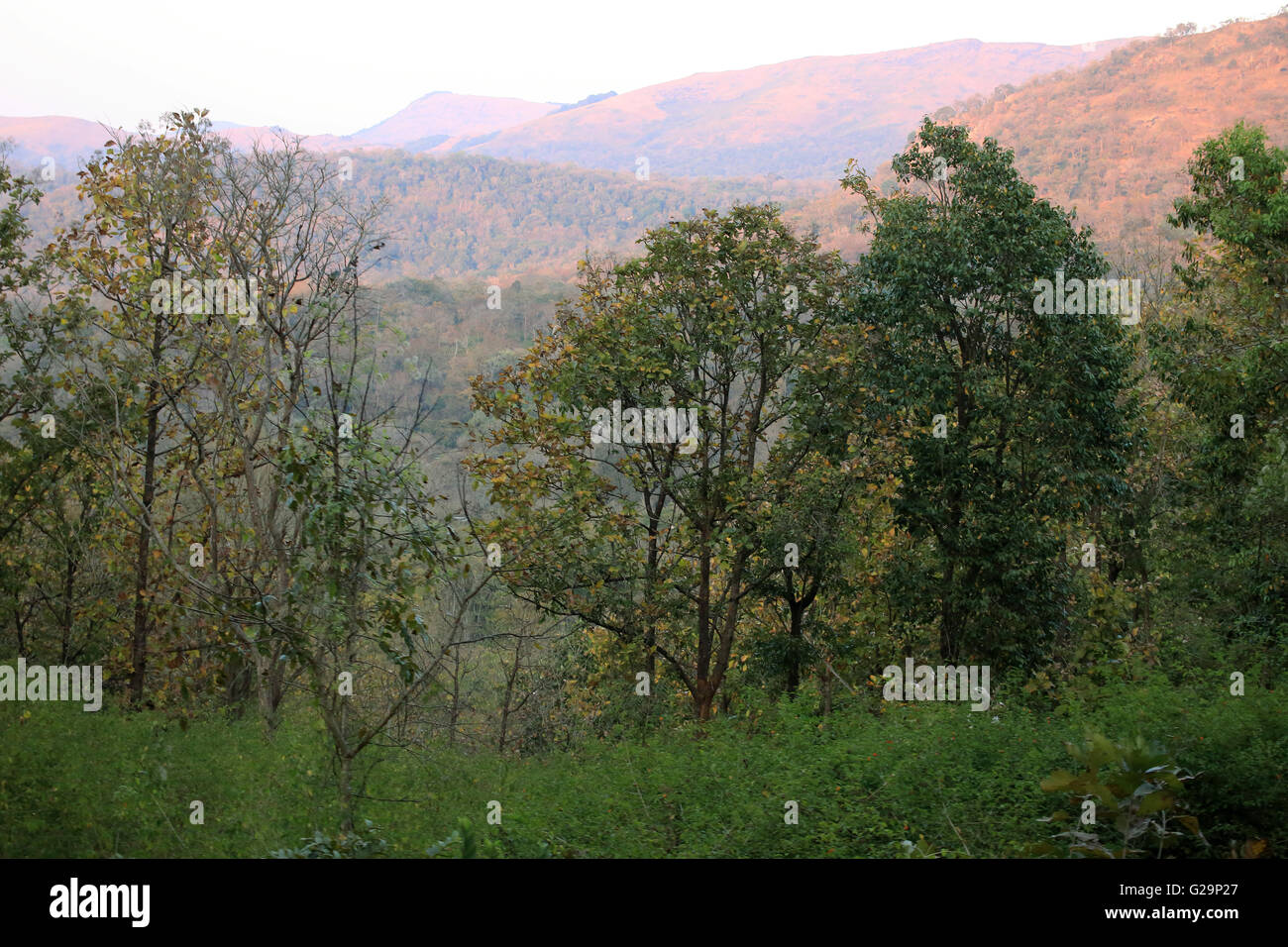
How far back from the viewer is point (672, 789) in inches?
310

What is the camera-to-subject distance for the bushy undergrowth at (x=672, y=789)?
6.31 m

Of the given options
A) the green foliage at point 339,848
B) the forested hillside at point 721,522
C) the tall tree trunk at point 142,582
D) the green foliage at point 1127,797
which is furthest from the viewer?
the tall tree trunk at point 142,582

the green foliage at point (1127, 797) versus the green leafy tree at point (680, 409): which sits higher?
the green leafy tree at point (680, 409)

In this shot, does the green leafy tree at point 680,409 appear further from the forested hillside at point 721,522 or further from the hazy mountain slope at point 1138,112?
the hazy mountain slope at point 1138,112

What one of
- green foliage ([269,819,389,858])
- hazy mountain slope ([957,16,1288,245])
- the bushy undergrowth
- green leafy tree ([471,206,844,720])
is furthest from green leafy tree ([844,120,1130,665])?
hazy mountain slope ([957,16,1288,245])

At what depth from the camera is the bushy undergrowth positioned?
6312mm

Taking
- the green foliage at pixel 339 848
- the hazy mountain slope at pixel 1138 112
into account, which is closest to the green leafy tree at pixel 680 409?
the green foliage at pixel 339 848

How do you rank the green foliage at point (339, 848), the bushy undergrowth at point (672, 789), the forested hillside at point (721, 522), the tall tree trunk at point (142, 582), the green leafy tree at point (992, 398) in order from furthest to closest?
the green leafy tree at point (992, 398)
the tall tree trunk at point (142, 582)
the forested hillside at point (721, 522)
the bushy undergrowth at point (672, 789)
the green foliage at point (339, 848)

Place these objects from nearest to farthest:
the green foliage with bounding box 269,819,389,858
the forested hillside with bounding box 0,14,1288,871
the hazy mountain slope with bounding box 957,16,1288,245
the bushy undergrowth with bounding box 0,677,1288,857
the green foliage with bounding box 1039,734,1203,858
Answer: the green foliage with bounding box 269,819,389,858 < the green foliage with bounding box 1039,734,1203,858 < the bushy undergrowth with bounding box 0,677,1288,857 < the forested hillside with bounding box 0,14,1288,871 < the hazy mountain slope with bounding box 957,16,1288,245

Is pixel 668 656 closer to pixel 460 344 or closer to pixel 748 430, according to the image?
pixel 748 430

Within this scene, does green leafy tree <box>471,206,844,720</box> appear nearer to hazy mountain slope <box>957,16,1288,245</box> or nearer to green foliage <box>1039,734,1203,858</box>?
green foliage <box>1039,734,1203,858</box>

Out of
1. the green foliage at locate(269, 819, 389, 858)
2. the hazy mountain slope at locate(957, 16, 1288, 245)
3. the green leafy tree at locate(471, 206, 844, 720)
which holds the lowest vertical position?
the green foliage at locate(269, 819, 389, 858)

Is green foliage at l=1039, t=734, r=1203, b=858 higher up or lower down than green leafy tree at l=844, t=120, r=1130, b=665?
lower down

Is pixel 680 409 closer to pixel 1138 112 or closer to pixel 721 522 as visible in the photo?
pixel 721 522
